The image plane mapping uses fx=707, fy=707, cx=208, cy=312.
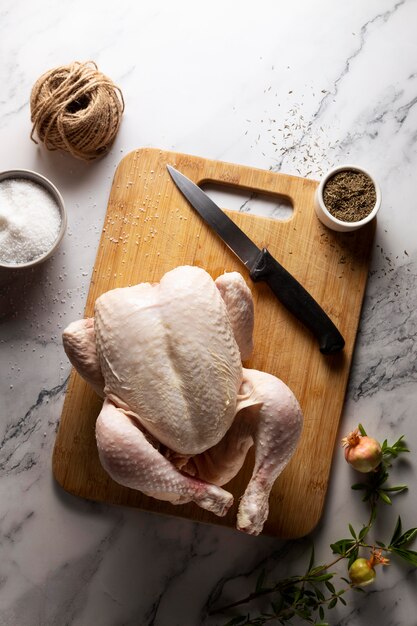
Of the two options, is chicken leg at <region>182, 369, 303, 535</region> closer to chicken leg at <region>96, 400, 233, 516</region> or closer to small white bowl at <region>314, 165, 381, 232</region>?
chicken leg at <region>96, 400, 233, 516</region>

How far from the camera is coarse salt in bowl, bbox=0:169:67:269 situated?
1856 millimetres

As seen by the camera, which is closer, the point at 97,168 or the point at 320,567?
the point at 320,567

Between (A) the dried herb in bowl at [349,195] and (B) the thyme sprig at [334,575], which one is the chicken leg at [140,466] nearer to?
(B) the thyme sprig at [334,575]

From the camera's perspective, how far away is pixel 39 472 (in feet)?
6.48

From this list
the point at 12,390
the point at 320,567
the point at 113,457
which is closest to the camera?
the point at 113,457

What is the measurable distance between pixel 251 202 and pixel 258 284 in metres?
0.24

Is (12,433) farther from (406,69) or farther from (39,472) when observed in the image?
(406,69)

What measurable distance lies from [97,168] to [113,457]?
0.87 m

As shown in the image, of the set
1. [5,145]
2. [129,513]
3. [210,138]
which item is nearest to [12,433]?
[129,513]

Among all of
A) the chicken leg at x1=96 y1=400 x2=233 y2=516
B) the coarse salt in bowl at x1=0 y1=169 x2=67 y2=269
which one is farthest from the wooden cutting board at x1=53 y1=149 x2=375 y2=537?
the chicken leg at x1=96 y1=400 x2=233 y2=516

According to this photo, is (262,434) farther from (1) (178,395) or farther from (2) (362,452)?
(2) (362,452)

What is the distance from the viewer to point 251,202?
6.60ft

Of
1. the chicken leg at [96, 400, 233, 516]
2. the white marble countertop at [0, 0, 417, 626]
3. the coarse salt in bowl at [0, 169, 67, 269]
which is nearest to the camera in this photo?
the chicken leg at [96, 400, 233, 516]

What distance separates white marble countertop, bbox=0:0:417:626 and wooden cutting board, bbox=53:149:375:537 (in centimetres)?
8
